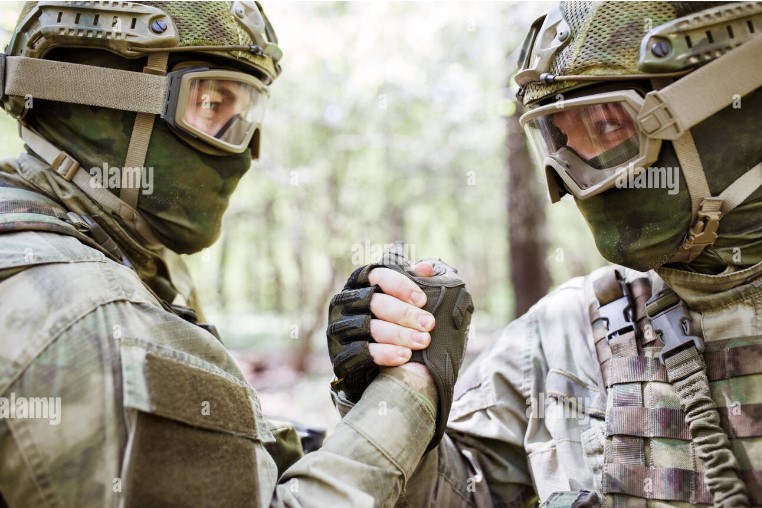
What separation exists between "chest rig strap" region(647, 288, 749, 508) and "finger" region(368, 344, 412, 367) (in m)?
0.94

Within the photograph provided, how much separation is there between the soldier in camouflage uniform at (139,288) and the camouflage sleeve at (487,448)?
503mm

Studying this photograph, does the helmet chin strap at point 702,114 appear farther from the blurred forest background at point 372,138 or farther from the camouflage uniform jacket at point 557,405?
the blurred forest background at point 372,138

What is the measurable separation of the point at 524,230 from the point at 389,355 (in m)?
5.57

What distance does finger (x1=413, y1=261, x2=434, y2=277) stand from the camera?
2.51 metres

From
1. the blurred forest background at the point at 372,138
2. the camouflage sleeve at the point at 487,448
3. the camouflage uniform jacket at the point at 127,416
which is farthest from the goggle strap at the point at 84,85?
the blurred forest background at the point at 372,138

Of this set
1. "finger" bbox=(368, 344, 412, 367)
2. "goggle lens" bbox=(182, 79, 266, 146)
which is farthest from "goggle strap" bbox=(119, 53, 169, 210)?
"finger" bbox=(368, 344, 412, 367)

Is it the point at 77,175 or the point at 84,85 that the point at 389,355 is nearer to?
the point at 77,175

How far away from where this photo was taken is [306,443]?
318 centimetres

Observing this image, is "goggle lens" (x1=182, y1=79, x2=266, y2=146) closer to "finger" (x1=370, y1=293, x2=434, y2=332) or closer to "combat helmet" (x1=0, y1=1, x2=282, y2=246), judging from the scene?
"combat helmet" (x1=0, y1=1, x2=282, y2=246)

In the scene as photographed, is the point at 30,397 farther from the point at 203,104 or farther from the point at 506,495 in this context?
the point at 506,495

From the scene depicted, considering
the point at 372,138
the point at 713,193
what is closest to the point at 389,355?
the point at 713,193

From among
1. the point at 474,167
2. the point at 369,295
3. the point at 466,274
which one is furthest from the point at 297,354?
the point at 466,274

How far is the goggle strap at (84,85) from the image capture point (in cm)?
263

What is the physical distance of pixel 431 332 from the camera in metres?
2.40
